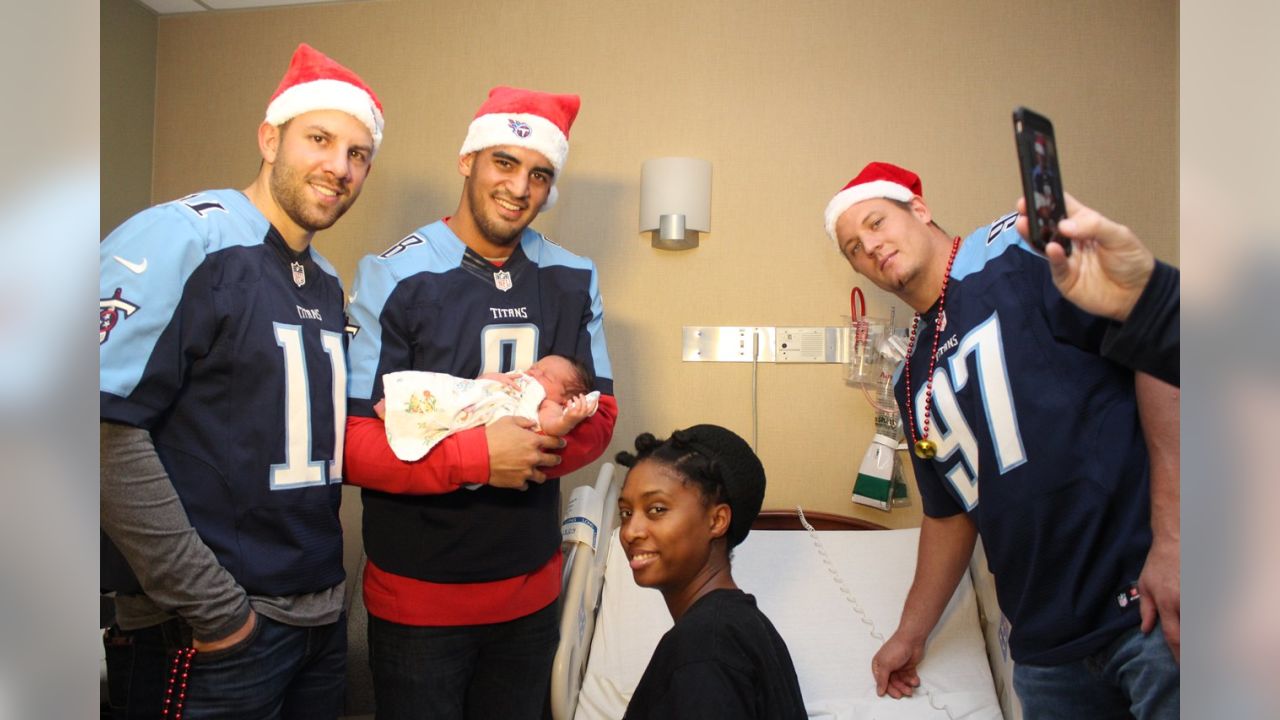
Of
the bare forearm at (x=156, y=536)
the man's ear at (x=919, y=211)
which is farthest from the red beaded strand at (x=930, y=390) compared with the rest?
the bare forearm at (x=156, y=536)

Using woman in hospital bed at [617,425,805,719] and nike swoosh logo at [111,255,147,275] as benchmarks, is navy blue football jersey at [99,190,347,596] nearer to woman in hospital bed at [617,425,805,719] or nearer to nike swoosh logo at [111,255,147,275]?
nike swoosh logo at [111,255,147,275]

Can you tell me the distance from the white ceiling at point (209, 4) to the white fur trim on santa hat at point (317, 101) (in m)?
2.11

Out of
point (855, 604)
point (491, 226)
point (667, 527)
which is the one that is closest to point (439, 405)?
point (491, 226)

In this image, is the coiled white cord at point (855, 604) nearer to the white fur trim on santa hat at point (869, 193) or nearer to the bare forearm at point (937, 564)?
the bare forearm at point (937, 564)

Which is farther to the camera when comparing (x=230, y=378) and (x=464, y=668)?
(x=464, y=668)

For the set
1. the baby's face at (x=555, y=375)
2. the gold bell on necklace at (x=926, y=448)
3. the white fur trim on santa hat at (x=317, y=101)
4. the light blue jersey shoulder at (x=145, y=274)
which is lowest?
the gold bell on necklace at (x=926, y=448)

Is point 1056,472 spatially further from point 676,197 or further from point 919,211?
point 676,197

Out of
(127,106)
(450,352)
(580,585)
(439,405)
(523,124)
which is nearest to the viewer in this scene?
(439,405)

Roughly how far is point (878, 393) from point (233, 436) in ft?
7.32

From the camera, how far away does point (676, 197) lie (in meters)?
3.06

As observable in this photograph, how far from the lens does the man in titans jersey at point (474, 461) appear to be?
1729 mm

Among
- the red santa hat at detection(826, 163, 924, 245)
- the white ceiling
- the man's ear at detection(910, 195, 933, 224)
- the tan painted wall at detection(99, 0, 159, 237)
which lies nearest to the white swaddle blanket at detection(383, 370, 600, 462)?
the red santa hat at detection(826, 163, 924, 245)
